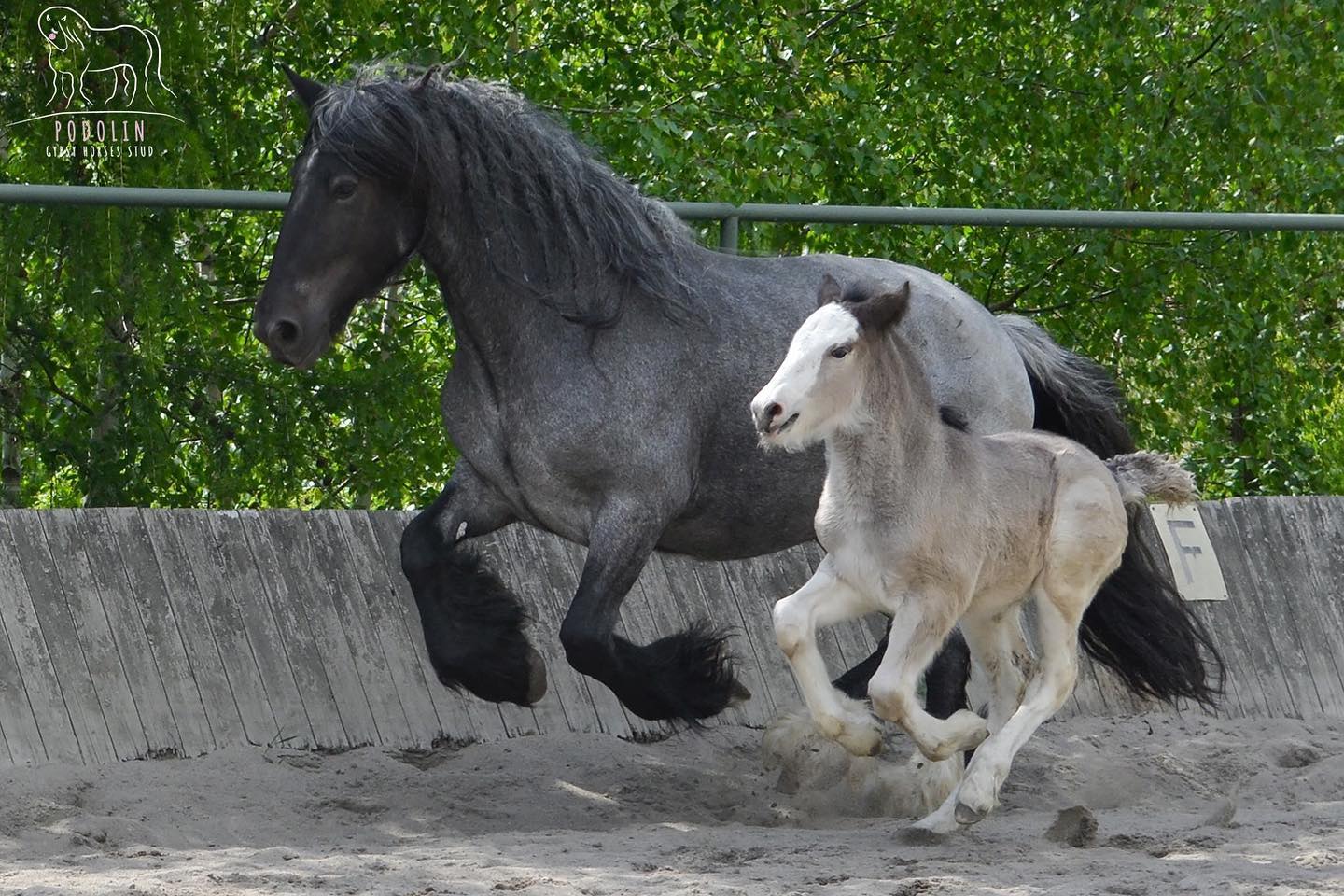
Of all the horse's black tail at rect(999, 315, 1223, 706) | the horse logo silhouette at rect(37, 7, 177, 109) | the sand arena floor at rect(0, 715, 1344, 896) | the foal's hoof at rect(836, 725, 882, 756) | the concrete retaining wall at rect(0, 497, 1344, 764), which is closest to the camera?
the sand arena floor at rect(0, 715, 1344, 896)

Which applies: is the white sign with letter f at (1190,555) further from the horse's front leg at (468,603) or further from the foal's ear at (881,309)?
the foal's ear at (881,309)

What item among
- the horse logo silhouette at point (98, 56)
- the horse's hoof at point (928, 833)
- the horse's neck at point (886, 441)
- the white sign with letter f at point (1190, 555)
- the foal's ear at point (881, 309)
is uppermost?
the horse logo silhouette at point (98, 56)

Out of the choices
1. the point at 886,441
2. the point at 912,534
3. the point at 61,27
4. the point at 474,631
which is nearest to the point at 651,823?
the point at 474,631

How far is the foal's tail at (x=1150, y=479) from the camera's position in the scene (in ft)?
16.2

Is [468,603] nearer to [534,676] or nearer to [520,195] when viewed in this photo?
[534,676]

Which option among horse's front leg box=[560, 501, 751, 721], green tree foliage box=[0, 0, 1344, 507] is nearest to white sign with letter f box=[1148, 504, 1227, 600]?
green tree foliage box=[0, 0, 1344, 507]

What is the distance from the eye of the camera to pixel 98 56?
291 inches

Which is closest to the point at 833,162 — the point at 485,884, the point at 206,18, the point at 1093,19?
the point at 1093,19

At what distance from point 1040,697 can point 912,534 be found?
63cm

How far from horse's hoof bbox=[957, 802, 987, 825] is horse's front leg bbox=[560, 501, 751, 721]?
928 mm

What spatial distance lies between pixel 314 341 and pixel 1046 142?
7362mm

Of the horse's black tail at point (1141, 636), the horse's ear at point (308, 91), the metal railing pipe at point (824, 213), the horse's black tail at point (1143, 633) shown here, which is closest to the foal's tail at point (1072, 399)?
the horse's black tail at point (1143, 633)

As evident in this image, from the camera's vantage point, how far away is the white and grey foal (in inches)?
164

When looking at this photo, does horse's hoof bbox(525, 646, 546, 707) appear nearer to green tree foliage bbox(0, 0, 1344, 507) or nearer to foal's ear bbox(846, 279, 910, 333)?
foal's ear bbox(846, 279, 910, 333)
